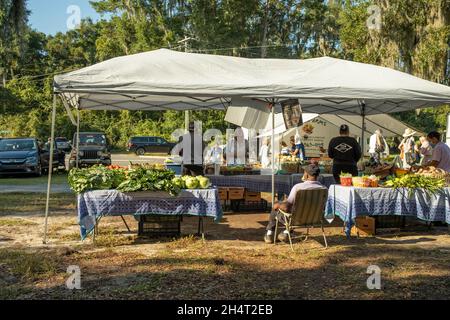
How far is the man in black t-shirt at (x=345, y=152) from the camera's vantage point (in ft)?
30.2

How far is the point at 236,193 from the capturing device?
11.0 meters

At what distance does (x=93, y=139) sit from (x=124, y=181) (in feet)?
53.3

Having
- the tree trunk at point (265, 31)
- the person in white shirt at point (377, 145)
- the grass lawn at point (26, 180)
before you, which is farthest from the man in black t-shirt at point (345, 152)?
the tree trunk at point (265, 31)

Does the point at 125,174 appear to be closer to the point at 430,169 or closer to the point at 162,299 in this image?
the point at 162,299

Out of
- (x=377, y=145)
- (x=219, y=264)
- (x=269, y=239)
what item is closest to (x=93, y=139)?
(x=377, y=145)

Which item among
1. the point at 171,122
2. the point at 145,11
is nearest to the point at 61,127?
the point at 171,122

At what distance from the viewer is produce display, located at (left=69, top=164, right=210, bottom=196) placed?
7531mm

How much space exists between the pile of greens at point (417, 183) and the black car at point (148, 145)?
32.0 metres

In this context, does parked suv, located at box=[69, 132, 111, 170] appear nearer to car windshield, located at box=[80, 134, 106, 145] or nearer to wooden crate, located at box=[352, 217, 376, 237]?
car windshield, located at box=[80, 134, 106, 145]

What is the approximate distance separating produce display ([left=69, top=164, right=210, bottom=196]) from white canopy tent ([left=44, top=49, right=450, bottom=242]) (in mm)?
666

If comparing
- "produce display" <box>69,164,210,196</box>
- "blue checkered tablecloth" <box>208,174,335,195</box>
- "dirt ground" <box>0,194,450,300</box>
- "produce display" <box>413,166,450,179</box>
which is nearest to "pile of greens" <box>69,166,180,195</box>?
"produce display" <box>69,164,210,196</box>

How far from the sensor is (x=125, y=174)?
7.98 meters

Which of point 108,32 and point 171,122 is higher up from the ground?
point 108,32

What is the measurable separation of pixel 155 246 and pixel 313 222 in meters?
2.46
